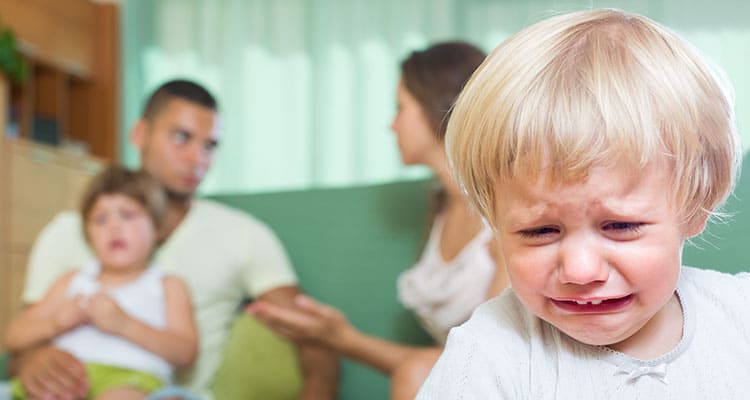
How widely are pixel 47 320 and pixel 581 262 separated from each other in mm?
1264

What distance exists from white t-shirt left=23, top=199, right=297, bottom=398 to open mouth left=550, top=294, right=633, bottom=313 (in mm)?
1099

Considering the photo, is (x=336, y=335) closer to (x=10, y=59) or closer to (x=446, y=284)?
(x=446, y=284)

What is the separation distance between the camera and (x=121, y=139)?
14.6ft

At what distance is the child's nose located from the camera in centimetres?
65

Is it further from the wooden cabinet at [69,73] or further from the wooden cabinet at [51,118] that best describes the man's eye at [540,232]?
the wooden cabinet at [69,73]

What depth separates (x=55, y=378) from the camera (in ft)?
5.06

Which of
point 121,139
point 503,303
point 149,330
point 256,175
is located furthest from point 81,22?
point 503,303

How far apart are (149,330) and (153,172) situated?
374 millimetres

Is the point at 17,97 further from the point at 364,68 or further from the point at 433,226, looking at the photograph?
the point at 433,226

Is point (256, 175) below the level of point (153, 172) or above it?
below

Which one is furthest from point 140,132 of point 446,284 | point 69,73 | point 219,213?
point 69,73

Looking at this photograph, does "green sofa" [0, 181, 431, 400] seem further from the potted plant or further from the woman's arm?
the potted plant

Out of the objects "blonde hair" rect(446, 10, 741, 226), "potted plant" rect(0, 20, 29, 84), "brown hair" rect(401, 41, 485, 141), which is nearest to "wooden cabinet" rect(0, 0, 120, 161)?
"potted plant" rect(0, 20, 29, 84)

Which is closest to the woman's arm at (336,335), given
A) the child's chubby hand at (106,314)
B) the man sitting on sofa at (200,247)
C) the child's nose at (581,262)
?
the man sitting on sofa at (200,247)
